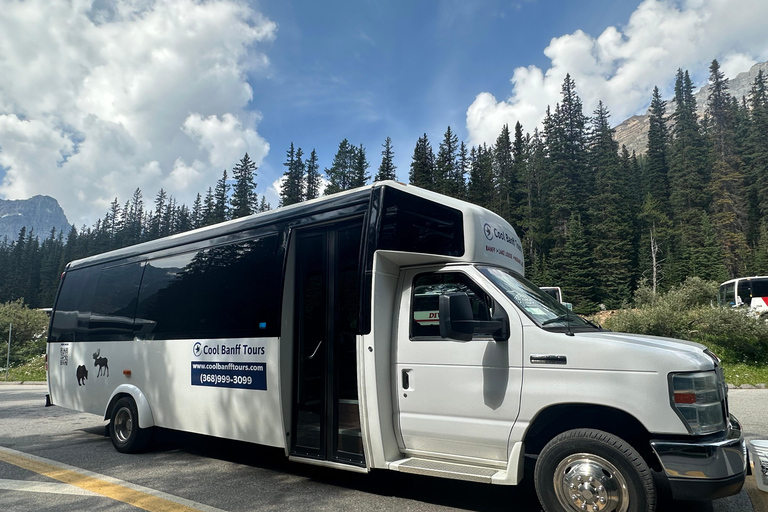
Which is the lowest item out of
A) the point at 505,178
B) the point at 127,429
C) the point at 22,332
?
the point at 127,429

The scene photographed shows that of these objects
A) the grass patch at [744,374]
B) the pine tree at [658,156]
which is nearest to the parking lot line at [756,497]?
the grass patch at [744,374]

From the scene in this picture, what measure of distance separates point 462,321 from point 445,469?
1314 mm

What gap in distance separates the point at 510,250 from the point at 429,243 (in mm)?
1309

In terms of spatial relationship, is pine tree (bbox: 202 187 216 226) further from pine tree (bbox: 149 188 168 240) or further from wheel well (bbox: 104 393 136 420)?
wheel well (bbox: 104 393 136 420)

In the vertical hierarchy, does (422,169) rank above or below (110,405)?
above

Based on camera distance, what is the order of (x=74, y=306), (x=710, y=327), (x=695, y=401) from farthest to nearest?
(x=710, y=327) → (x=74, y=306) → (x=695, y=401)

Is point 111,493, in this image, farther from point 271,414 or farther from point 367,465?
point 367,465

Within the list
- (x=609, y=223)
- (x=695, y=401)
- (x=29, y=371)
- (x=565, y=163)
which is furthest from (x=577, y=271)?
(x=695, y=401)

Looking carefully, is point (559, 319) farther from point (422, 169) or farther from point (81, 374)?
point (422, 169)

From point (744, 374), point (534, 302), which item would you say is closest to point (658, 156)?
point (744, 374)

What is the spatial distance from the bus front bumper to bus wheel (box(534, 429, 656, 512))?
17 cm

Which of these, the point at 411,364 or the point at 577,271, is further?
the point at 577,271

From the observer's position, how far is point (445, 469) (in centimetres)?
435

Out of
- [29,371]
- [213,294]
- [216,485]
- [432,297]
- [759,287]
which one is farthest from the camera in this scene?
[759,287]
